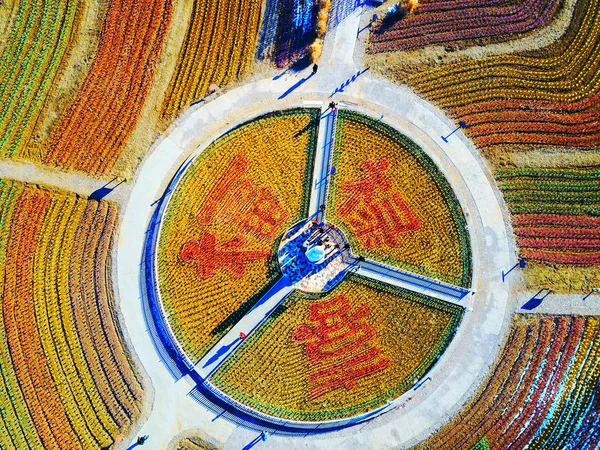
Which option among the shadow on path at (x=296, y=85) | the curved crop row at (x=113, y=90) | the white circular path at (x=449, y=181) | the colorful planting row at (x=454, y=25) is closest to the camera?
the white circular path at (x=449, y=181)

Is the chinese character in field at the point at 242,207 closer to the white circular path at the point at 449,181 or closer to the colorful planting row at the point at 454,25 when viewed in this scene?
the white circular path at the point at 449,181

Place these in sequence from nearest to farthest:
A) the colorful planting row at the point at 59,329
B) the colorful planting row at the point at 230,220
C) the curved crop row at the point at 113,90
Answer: the colorful planting row at the point at 59,329
the colorful planting row at the point at 230,220
the curved crop row at the point at 113,90

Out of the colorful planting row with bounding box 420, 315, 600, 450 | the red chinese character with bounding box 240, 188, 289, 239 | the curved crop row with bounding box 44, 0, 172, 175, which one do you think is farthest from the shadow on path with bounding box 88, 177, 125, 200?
the colorful planting row with bounding box 420, 315, 600, 450

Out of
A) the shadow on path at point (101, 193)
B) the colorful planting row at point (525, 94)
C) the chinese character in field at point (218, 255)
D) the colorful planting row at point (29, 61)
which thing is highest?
the colorful planting row at point (29, 61)

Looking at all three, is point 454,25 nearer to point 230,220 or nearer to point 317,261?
point 317,261

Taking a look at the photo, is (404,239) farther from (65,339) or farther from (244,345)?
(65,339)

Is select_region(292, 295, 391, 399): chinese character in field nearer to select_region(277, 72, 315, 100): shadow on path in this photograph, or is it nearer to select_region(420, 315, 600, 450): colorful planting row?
select_region(420, 315, 600, 450): colorful planting row

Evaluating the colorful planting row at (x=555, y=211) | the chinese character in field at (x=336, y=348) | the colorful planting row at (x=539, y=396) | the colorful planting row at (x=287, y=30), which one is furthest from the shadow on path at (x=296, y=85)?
the colorful planting row at (x=539, y=396)

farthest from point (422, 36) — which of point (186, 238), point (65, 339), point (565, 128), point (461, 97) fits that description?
point (65, 339)
